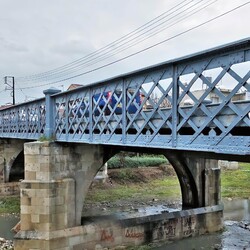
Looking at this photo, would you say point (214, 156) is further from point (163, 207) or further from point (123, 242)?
point (163, 207)

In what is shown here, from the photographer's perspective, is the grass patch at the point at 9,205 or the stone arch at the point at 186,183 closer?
the stone arch at the point at 186,183

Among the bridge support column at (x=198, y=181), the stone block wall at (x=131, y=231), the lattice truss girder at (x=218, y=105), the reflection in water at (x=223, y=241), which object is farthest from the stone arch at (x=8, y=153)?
the lattice truss girder at (x=218, y=105)

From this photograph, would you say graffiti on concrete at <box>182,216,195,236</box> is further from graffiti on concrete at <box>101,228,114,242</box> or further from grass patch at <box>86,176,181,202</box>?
grass patch at <box>86,176,181,202</box>

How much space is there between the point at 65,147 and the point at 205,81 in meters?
6.82

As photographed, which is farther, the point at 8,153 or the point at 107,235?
the point at 8,153

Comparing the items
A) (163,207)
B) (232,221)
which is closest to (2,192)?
(163,207)

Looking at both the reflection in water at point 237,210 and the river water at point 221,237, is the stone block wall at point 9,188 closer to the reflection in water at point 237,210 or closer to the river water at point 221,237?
the river water at point 221,237

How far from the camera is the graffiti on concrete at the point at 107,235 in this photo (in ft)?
39.2

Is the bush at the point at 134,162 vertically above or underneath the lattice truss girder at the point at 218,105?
underneath

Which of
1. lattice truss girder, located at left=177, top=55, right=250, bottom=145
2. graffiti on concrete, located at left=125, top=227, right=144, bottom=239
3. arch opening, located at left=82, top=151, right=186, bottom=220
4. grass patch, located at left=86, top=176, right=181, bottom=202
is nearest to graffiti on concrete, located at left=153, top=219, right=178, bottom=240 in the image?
graffiti on concrete, located at left=125, top=227, right=144, bottom=239

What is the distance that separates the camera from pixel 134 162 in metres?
31.5

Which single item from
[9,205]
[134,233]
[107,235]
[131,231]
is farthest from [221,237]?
[9,205]

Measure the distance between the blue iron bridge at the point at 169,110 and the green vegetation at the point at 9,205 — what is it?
8.72m

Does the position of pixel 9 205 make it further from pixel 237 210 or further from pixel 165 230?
pixel 237 210
